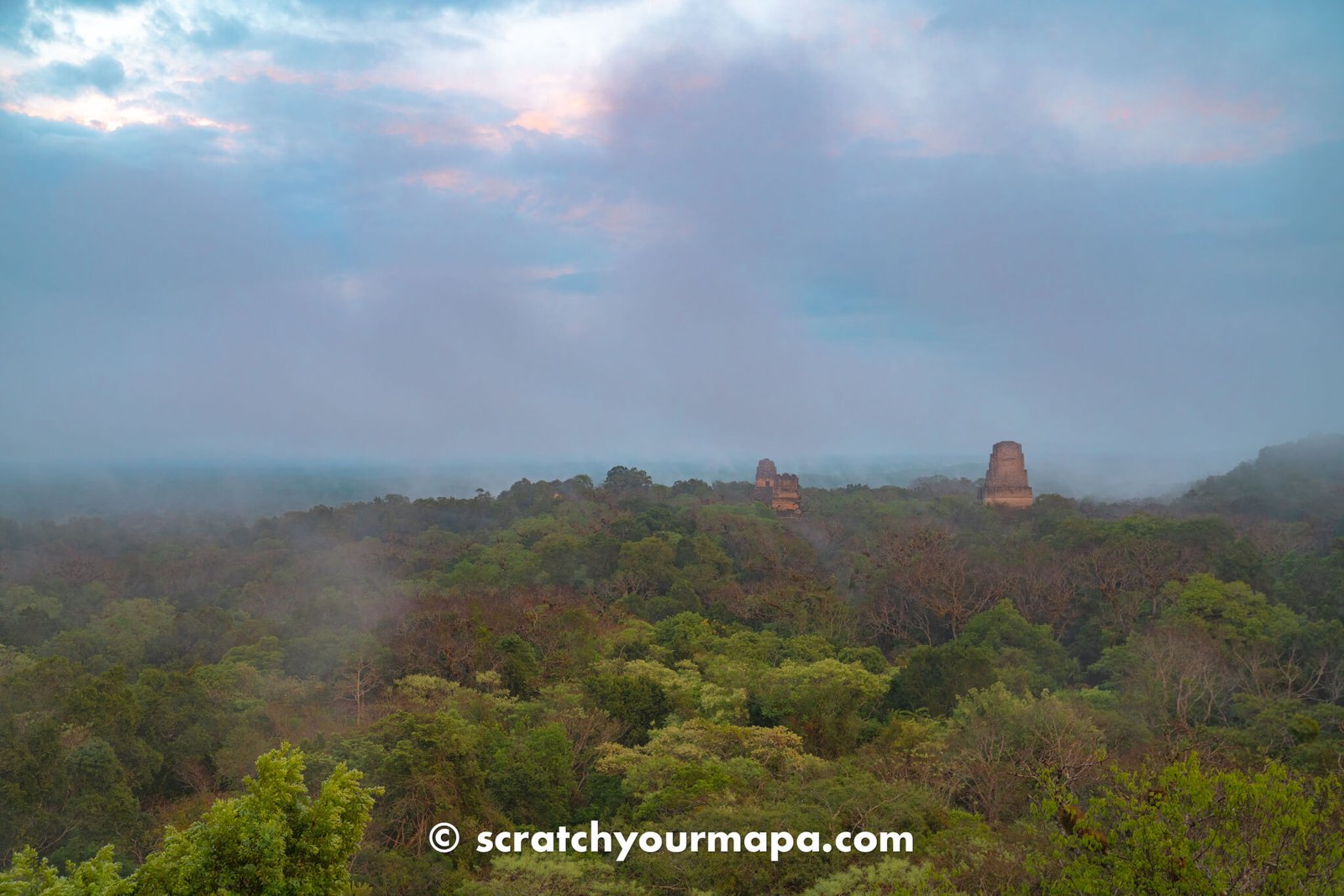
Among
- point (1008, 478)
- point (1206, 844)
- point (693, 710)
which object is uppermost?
point (1008, 478)

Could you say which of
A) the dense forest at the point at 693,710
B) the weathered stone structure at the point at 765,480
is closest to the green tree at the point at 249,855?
the dense forest at the point at 693,710

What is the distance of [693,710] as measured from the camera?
2134 cm

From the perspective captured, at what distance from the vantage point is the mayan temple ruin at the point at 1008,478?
5522 centimetres

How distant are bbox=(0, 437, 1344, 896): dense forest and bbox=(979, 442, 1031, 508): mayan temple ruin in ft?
41.6

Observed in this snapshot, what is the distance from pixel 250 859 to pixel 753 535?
37.1 metres

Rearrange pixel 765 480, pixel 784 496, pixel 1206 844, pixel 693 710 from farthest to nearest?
pixel 765 480
pixel 784 496
pixel 693 710
pixel 1206 844

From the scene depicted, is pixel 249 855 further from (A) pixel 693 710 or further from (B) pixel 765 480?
(B) pixel 765 480

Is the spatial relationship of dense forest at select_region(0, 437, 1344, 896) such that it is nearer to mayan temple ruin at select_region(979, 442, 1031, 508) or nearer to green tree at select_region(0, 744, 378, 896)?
green tree at select_region(0, 744, 378, 896)

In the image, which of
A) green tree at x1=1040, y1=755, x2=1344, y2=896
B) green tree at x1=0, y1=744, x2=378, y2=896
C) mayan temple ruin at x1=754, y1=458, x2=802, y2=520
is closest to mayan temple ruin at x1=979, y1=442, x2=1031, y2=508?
mayan temple ruin at x1=754, y1=458, x2=802, y2=520

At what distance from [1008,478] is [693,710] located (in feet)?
A: 131

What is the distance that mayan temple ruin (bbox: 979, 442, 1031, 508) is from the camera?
181 feet

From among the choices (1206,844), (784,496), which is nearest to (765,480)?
(784,496)

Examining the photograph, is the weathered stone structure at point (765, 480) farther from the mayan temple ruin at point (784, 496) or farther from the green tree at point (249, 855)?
the green tree at point (249, 855)

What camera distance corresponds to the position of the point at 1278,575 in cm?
3219
